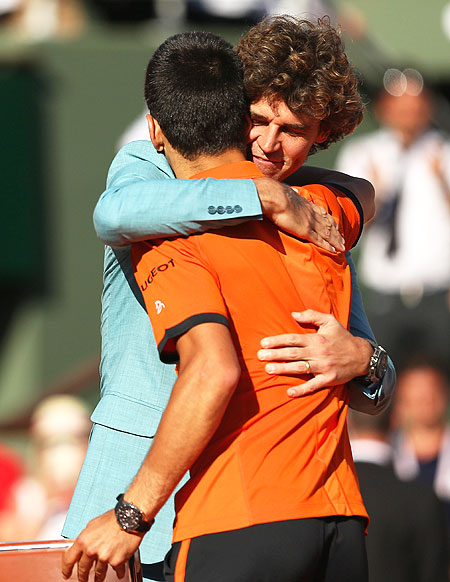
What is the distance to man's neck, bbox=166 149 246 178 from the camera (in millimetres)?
2053

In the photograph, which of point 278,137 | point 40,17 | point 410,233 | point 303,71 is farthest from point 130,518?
point 40,17

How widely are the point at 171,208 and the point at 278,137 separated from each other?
0.39 meters

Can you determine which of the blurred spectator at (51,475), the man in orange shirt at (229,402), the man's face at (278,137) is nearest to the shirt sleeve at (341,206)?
the man's face at (278,137)

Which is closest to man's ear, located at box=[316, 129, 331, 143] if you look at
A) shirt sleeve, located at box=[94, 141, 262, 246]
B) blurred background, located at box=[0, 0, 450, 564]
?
shirt sleeve, located at box=[94, 141, 262, 246]

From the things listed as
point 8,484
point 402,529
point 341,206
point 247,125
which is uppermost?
point 247,125

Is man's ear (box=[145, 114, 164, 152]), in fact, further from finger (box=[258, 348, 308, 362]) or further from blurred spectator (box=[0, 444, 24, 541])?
blurred spectator (box=[0, 444, 24, 541])

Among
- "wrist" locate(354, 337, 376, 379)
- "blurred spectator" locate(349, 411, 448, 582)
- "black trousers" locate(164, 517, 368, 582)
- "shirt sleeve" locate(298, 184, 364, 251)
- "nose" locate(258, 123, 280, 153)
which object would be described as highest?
"nose" locate(258, 123, 280, 153)

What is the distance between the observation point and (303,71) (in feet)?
7.23

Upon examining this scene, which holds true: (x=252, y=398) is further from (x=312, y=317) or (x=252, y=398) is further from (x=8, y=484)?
(x=8, y=484)

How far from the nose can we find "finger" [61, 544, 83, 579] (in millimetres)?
931

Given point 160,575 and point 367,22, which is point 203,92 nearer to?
point 160,575

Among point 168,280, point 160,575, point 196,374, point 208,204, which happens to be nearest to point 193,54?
point 208,204

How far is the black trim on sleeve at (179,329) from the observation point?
1.85 metres

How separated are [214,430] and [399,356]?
503 cm
